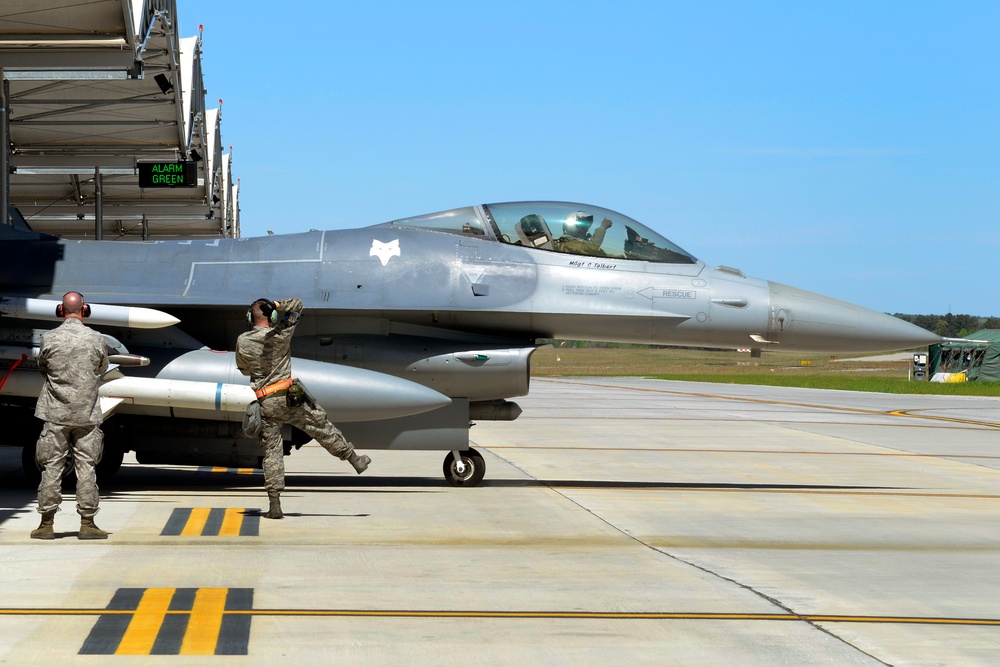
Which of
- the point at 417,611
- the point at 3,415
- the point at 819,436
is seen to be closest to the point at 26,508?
the point at 3,415

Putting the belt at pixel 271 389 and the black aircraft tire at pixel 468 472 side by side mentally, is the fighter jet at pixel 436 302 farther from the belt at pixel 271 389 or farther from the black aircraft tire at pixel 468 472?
the belt at pixel 271 389

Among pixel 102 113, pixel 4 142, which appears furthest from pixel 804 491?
pixel 102 113

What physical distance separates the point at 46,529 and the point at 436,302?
476 cm

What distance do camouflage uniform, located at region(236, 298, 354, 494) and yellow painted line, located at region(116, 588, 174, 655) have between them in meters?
3.38

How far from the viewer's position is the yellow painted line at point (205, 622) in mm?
5445

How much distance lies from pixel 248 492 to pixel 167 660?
667cm

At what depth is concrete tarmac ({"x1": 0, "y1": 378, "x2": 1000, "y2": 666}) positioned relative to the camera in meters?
5.59

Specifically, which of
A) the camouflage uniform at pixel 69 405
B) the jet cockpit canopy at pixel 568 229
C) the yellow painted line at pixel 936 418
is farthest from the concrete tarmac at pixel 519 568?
the yellow painted line at pixel 936 418

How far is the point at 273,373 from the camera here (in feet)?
33.4

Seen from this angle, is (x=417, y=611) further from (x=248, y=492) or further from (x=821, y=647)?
(x=248, y=492)

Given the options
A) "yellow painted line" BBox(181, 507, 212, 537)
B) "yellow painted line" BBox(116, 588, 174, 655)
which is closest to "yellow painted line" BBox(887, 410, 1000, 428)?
"yellow painted line" BBox(181, 507, 212, 537)

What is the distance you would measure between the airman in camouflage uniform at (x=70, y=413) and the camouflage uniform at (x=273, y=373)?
→ 145 cm

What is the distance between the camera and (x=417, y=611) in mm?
6266

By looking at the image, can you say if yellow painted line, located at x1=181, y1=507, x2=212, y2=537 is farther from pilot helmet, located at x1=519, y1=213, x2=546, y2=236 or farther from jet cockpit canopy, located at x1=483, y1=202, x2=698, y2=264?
pilot helmet, located at x1=519, y1=213, x2=546, y2=236
